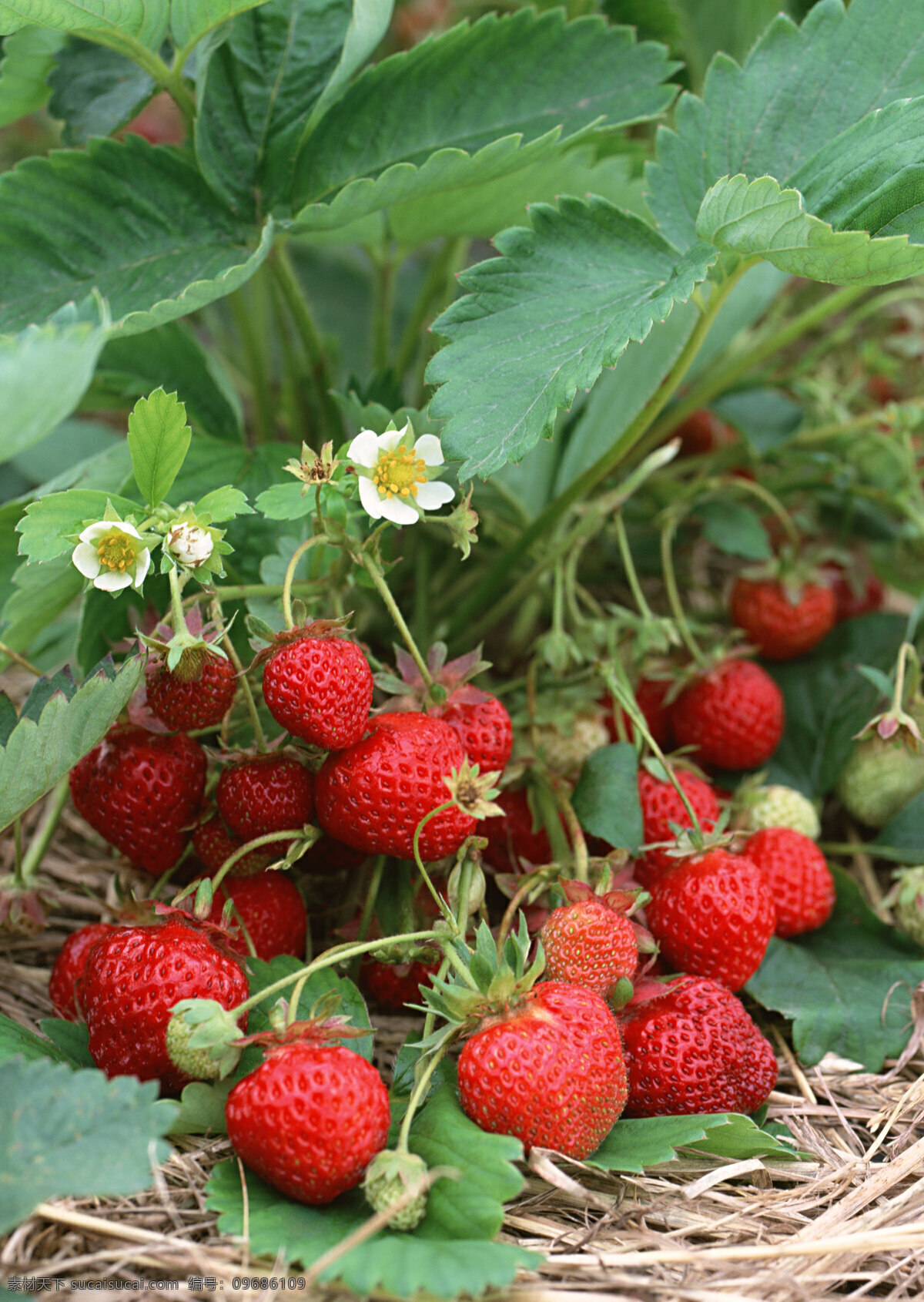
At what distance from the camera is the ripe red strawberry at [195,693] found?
79cm

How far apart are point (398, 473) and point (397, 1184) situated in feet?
1.70

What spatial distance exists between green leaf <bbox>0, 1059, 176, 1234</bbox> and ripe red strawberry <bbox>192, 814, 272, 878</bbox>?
0.25m

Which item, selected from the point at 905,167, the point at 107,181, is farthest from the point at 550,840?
the point at 107,181

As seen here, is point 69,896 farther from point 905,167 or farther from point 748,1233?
point 905,167

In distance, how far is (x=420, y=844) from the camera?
32.3 inches

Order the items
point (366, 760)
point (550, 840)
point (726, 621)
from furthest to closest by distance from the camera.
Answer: point (726, 621), point (550, 840), point (366, 760)

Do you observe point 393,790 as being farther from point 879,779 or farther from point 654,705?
point 879,779

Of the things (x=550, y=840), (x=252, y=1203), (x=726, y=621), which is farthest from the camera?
(x=726, y=621)

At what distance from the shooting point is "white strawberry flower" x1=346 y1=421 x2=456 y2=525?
0.81 m

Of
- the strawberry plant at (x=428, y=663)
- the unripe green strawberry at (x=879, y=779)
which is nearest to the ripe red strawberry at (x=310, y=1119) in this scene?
the strawberry plant at (x=428, y=663)

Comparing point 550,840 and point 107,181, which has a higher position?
point 107,181

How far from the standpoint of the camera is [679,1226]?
76cm

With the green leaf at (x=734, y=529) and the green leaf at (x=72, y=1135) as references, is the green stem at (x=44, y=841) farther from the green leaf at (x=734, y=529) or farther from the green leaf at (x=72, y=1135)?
the green leaf at (x=734, y=529)

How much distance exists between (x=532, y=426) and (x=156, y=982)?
19.9 inches
